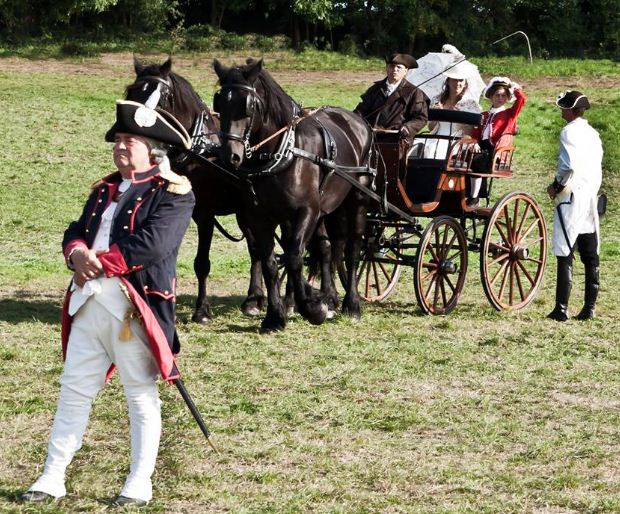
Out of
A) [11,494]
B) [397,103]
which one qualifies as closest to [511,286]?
[397,103]

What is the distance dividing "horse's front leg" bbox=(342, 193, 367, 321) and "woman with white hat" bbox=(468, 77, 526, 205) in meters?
1.21

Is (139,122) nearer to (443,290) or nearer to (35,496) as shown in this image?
(35,496)

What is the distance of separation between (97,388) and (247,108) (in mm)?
4094

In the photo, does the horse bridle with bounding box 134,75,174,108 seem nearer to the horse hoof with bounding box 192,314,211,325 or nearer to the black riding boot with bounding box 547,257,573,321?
the horse hoof with bounding box 192,314,211,325

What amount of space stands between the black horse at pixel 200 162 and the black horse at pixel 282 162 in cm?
35

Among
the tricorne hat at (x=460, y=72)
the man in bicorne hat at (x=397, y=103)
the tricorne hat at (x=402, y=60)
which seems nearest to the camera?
the man in bicorne hat at (x=397, y=103)

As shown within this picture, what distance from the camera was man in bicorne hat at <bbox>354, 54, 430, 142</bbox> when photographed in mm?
10966

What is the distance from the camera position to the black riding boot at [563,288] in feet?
35.5

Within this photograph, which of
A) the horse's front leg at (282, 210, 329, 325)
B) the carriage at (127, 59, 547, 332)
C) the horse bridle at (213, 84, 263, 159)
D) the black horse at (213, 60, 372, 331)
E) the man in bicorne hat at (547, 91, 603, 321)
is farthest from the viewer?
the man in bicorne hat at (547, 91, 603, 321)

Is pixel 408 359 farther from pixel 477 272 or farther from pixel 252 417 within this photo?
pixel 477 272

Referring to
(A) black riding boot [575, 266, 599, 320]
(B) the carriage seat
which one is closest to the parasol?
(B) the carriage seat

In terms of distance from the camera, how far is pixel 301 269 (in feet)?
32.7

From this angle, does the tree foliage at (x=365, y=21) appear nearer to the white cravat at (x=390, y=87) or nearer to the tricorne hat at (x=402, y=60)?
the white cravat at (x=390, y=87)

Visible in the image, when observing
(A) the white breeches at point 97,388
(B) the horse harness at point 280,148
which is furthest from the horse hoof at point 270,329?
(A) the white breeches at point 97,388
